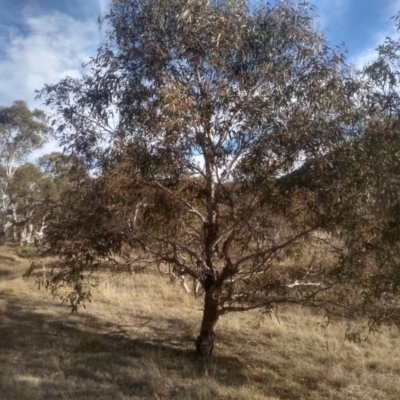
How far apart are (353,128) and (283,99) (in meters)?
1.01

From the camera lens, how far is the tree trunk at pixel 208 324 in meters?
8.01

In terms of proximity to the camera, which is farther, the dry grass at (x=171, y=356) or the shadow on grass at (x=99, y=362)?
the dry grass at (x=171, y=356)

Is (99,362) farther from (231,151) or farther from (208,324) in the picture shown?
(231,151)

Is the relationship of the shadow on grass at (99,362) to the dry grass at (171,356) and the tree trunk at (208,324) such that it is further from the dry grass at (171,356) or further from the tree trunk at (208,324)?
the tree trunk at (208,324)

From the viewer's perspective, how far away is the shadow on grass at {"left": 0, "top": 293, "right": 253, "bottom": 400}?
6172mm

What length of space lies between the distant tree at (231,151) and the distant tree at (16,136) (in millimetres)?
20317

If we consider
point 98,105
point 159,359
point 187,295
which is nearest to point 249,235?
point 159,359

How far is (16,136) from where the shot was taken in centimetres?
2777

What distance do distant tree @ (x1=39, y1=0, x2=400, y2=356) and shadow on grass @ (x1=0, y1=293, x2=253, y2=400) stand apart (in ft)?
2.95

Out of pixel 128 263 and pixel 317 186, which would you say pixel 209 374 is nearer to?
pixel 128 263

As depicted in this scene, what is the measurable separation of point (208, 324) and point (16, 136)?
22.8 m

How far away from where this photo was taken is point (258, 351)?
9.07 meters

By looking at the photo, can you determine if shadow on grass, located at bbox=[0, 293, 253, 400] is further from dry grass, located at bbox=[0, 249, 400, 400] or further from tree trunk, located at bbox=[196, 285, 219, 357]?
tree trunk, located at bbox=[196, 285, 219, 357]

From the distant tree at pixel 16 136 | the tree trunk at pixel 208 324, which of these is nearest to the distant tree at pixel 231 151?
the tree trunk at pixel 208 324
